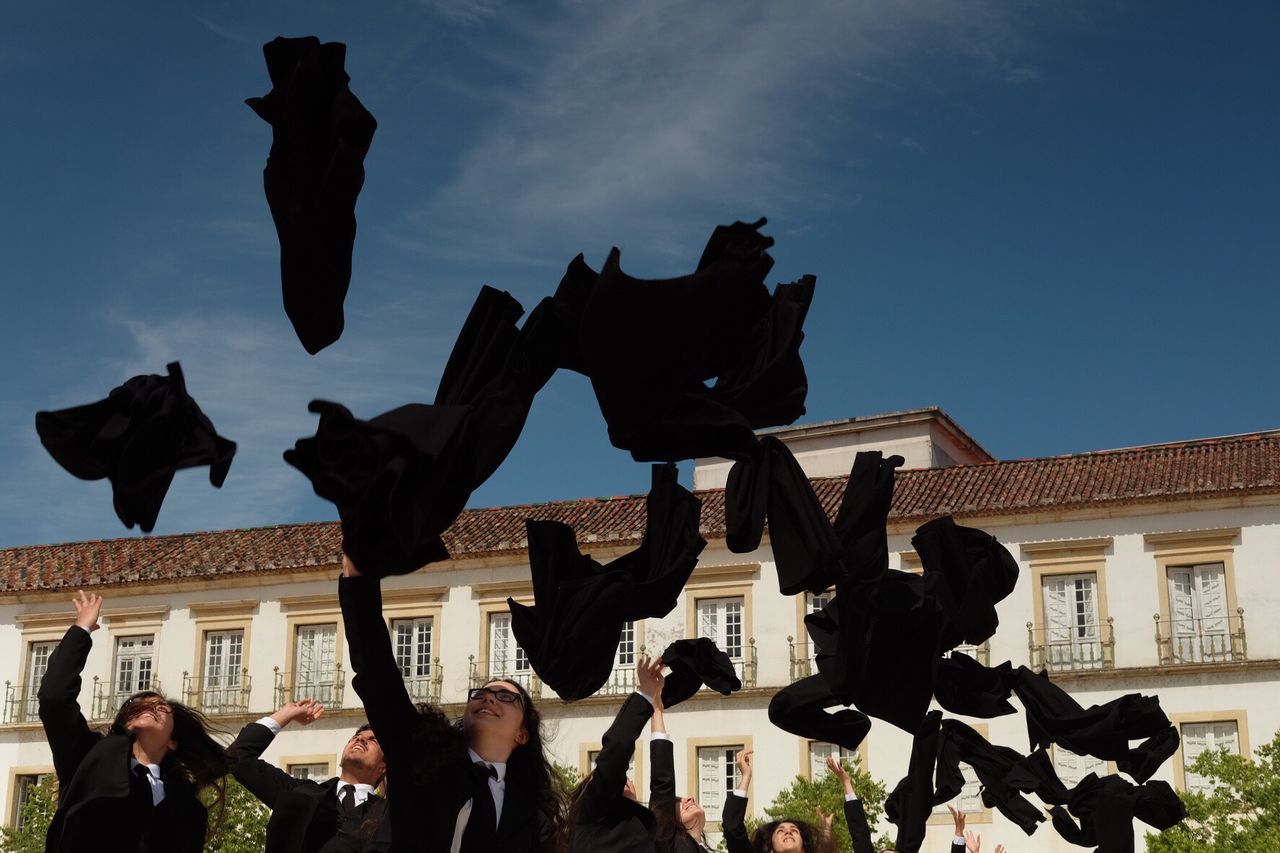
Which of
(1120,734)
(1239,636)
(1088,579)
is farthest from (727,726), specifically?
(1120,734)

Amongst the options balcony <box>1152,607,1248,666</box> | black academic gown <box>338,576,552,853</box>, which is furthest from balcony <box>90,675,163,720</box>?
black academic gown <box>338,576,552,853</box>

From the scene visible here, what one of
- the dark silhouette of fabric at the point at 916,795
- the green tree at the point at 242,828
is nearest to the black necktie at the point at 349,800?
the dark silhouette of fabric at the point at 916,795

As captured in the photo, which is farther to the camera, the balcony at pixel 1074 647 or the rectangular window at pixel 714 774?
the rectangular window at pixel 714 774

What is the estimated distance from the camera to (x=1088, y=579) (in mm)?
39719

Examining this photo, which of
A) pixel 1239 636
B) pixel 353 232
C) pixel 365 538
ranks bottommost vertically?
pixel 365 538

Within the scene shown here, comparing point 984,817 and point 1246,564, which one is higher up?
point 1246,564

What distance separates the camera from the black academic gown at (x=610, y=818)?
231 inches

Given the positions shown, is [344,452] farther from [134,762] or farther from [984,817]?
[984,817]

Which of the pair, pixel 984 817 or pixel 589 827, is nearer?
pixel 589 827

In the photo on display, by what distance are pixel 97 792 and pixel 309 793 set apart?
2.69 feet

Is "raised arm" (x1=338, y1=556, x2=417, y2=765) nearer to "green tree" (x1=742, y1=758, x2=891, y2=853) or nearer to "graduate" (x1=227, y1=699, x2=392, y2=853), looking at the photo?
"graduate" (x1=227, y1=699, x2=392, y2=853)

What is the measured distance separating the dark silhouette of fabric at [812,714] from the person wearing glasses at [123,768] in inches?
91.6

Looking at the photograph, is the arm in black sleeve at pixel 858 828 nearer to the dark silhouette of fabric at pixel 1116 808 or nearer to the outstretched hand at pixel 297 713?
the dark silhouette of fabric at pixel 1116 808

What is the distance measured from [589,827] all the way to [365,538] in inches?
118
